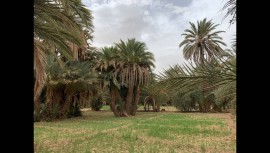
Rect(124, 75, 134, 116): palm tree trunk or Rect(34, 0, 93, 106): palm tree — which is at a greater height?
Rect(34, 0, 93, 106): palm tree

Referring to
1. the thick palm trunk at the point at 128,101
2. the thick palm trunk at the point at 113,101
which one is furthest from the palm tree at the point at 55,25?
the thick palm trunk at the point at 128,101

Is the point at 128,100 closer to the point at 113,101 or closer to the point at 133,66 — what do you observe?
the point at 113,101

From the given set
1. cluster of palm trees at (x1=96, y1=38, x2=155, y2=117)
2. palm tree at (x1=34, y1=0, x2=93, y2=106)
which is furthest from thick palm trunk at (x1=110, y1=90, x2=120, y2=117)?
palm tree at (x1=34, y1=0, x2=93, y2=106)

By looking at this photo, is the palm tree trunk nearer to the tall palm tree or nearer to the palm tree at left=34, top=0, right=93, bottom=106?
the tall palm tree

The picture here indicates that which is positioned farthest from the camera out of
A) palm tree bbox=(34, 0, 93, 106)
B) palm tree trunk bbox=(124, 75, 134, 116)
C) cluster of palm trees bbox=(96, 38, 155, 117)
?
palm tree trunk bbox=(124, 75, 134, 116)

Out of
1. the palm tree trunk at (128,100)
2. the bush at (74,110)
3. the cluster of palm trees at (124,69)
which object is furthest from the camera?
the palm tree trunk at (128,100)

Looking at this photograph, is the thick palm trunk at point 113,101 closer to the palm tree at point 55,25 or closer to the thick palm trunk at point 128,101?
the thick palm trunk at point 128,101

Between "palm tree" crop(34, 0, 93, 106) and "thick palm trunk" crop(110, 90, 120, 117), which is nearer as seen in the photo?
"palm tree" crop(34, 0, 93, 106)

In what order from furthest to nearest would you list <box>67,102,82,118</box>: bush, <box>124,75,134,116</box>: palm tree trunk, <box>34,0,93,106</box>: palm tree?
<box>124,75,134,116</box>: palm tree trunk, <box>67,102,82,118</box>: bush, <box>34,0,93,106</box>: palm tree

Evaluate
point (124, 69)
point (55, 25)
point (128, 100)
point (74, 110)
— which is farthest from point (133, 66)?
point (55, 25)
